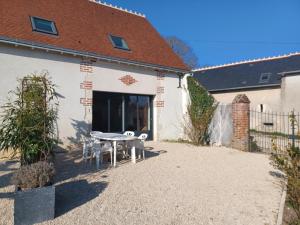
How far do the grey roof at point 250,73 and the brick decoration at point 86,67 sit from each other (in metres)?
13.9

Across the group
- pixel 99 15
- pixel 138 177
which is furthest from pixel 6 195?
pixel 99 15

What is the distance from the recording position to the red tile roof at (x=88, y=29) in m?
9.34

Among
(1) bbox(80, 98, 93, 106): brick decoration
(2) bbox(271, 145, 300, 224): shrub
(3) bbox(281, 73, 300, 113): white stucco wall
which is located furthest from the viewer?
(3) bbox(281, 73, 300, 113): white stucco wall

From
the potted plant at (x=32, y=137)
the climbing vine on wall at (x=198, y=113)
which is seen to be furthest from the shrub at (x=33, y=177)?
the climbing vine on wall at (x=198, y=113)

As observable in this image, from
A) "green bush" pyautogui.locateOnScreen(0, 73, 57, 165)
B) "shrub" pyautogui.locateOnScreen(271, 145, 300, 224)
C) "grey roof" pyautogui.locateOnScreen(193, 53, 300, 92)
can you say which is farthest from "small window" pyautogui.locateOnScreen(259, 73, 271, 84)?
"green bush" pyautogui.locateOnScreen(0, 73, 57, 165)

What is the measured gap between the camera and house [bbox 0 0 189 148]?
9023mm

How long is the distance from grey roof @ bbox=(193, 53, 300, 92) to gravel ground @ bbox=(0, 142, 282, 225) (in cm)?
1427

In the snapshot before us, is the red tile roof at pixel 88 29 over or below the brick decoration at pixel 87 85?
over

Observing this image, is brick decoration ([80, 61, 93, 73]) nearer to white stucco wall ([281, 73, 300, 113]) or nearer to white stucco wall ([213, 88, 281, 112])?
white stucco wall ([281, 73, 300, 113])

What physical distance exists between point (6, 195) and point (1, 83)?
4.62 metres

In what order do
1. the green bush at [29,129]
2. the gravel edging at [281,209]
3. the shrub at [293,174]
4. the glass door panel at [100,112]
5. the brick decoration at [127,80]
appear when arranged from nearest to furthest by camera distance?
the gravel edging at [281,209]
the shrub at [293,174]
the green bush at [29,129]
the glass door panel at [100,112]
the brick decoration at [127,80]

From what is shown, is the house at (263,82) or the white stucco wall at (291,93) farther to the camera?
the house at (263,82)

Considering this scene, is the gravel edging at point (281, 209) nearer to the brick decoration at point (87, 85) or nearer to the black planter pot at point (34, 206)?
the black planter pot at point (34, 206)

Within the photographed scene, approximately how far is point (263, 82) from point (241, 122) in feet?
39.7
